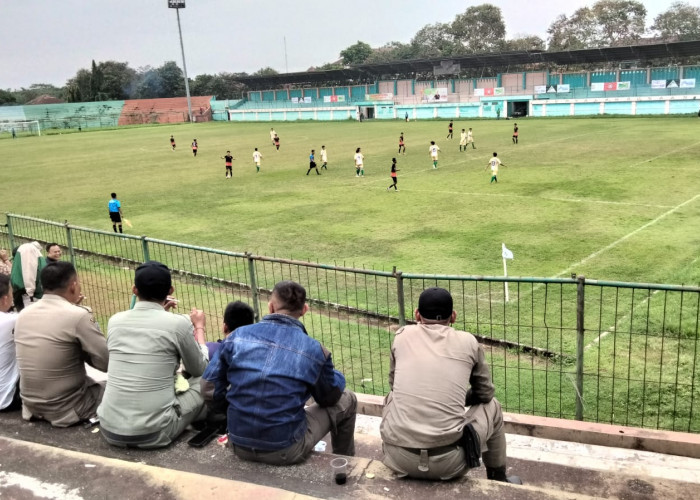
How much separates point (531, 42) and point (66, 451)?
381ft

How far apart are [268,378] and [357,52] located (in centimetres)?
13400

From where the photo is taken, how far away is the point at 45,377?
4641 millimetres

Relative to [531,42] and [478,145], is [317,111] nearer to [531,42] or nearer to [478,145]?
[531,42]

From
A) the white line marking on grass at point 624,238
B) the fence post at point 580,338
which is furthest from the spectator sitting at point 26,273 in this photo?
the white line marking on grass at point 624,238

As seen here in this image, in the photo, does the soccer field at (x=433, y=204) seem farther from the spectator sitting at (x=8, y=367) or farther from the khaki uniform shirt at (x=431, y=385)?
the spectator sitting at (x=8, y=367)

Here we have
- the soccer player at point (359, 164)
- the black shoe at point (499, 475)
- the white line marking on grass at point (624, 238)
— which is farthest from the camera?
the soccer player at point (359, 164)

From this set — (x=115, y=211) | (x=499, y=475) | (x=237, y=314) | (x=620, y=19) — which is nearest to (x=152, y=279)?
(x=237, y=314)

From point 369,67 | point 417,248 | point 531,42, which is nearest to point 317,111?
point 369,67

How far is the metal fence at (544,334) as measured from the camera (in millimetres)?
6148

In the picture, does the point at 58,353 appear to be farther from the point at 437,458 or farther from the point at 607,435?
the point at 607,435

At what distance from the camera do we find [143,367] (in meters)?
4.20

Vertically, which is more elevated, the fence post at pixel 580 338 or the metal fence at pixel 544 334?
the fence post at pixel 580 338

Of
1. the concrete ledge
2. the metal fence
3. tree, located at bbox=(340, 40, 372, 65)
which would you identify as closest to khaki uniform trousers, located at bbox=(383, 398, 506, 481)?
the concrete ledge

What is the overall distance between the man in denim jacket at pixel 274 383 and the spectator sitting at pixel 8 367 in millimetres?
1874
